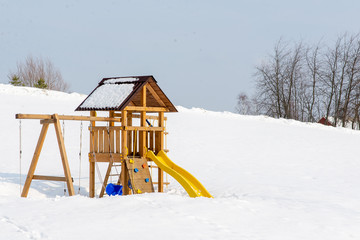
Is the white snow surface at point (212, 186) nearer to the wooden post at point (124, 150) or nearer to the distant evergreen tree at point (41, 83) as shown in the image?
the wooden post at point (124, 150)

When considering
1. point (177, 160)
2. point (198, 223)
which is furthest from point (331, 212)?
point (177, 160)

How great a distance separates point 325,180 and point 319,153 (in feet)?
18.7

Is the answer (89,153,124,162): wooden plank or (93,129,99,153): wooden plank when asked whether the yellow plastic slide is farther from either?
(93,129,99,153): wooden plank

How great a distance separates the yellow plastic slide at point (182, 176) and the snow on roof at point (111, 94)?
66.4 inches

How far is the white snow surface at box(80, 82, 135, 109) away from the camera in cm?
1162

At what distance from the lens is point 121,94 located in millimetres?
11727

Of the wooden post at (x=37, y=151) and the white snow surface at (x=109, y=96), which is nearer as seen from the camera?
the wooden post at (x=37, y=151)

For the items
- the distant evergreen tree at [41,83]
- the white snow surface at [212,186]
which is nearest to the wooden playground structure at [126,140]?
the white snow surface at [212,186]

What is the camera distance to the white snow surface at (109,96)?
11624 mm

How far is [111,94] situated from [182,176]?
2.96m

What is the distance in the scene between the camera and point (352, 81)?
34875mm

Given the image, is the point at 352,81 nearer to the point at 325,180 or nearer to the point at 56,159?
the point at 325,180

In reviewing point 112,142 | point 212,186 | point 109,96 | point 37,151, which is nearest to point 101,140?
point 112,142

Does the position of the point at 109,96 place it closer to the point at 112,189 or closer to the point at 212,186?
the point at 112,189
